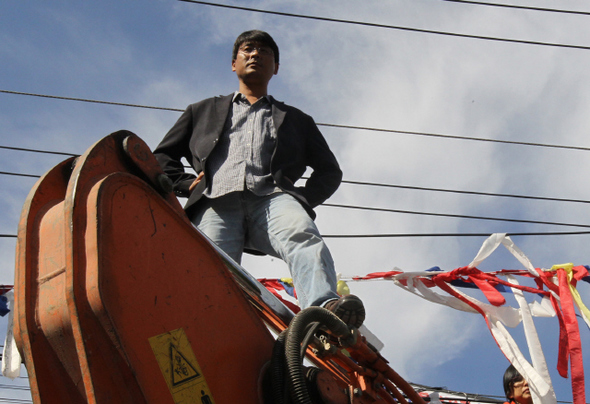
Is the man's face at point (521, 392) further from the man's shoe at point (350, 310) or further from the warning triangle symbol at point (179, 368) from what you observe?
the warning triangle symbol at point (179, 368)

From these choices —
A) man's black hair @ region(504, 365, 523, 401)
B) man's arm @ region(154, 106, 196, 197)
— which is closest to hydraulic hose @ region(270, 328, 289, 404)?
man's arm @ region(154, 106, 196, 197)

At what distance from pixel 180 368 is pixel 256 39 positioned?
247 centimetres

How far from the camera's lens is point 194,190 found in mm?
3379

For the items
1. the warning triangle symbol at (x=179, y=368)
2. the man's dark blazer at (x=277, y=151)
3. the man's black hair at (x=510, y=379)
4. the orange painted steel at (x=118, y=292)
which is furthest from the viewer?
the man's black hair at (x=510, y=379)

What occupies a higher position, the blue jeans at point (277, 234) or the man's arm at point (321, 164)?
the man's arm at point (321, 164)

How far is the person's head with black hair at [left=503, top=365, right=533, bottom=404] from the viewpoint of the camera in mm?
5367

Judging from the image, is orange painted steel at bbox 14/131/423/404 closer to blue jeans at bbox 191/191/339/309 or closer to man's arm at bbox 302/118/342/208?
blue jeans at bbox 191/191/339/309

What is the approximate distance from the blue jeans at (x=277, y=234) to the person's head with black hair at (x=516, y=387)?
325 cm

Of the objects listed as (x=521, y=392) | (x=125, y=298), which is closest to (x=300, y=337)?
(x=125, y=298)

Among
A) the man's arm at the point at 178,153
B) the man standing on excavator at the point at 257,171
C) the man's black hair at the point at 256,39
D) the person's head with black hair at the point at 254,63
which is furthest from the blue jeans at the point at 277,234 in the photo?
the man's black hair at the point at 256,39

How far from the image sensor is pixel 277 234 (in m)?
3.04

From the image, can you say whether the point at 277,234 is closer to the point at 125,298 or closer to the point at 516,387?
the point at 125,298

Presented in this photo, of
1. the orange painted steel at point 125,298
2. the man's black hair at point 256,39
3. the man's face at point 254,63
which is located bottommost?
the orange painted steel at point 125,298

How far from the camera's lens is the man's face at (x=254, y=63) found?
3828 millimetres
